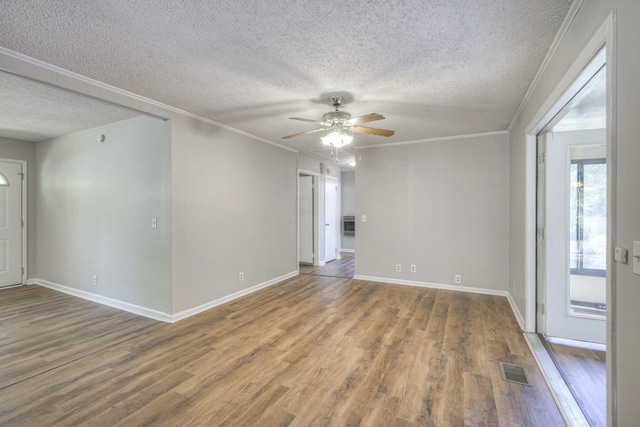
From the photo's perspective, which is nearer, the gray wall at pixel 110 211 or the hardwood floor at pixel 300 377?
the hardwood floor at pixel 300 377

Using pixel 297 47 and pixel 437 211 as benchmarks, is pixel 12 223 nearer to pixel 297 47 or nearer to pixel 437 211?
pixel 297 47

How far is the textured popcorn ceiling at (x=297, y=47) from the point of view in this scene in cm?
171

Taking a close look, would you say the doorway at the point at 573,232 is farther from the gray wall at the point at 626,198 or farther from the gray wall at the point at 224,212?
the gray wall at the point at 224,212

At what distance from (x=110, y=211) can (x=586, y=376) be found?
533 cm

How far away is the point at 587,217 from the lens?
273 centimetres

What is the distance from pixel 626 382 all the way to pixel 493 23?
1.99 m

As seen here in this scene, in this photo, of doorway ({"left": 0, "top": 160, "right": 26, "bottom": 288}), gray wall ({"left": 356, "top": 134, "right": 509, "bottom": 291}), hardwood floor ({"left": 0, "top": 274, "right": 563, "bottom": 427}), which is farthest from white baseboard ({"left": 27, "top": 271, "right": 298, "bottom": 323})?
gray wall ({"left": 356, "top": 134, "right": 509, "bottom": 291})

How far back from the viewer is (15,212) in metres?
4.96

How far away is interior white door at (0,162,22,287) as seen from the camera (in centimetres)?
486

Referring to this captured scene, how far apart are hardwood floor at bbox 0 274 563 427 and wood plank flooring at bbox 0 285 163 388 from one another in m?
0.20

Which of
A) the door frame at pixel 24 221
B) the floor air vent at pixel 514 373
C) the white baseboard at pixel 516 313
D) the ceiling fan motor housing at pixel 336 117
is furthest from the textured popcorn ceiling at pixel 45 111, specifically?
the white baseboard at pixel 516 313

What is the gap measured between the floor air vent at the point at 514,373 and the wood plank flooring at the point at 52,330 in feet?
11.3

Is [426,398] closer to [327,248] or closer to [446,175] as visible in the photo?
[446,175]

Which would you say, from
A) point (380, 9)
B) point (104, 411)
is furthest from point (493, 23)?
point (104, 411)
